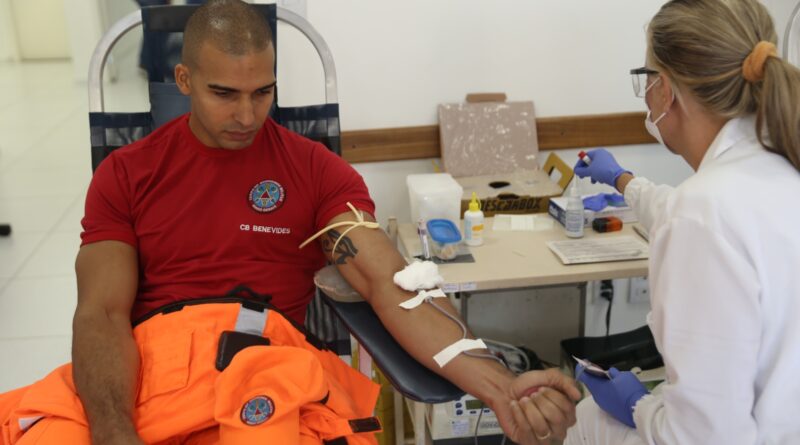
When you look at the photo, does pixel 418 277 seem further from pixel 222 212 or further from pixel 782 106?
pixel 782 106

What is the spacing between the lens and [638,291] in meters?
2.71

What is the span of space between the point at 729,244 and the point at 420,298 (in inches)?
24.7

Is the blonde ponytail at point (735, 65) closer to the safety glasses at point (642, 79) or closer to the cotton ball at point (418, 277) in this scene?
the safety glasses at point (642, 79)

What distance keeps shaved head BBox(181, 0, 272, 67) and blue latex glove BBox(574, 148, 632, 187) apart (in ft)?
3.15

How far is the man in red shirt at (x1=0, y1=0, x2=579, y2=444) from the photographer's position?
5.15 ft

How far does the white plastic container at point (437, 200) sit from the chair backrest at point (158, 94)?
0.36 m

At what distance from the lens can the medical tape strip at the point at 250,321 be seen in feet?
5.01

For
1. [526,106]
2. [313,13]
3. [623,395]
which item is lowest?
[623,395]

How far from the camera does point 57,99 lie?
6219mm

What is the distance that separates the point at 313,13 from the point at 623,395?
1.45 metres

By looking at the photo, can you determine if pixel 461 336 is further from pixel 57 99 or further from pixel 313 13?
pixel 57 99

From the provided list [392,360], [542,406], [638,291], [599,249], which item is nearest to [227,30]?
[392,360]

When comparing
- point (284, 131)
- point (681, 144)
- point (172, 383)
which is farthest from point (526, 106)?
point (172, 383)

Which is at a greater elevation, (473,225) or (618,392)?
(473,225)
